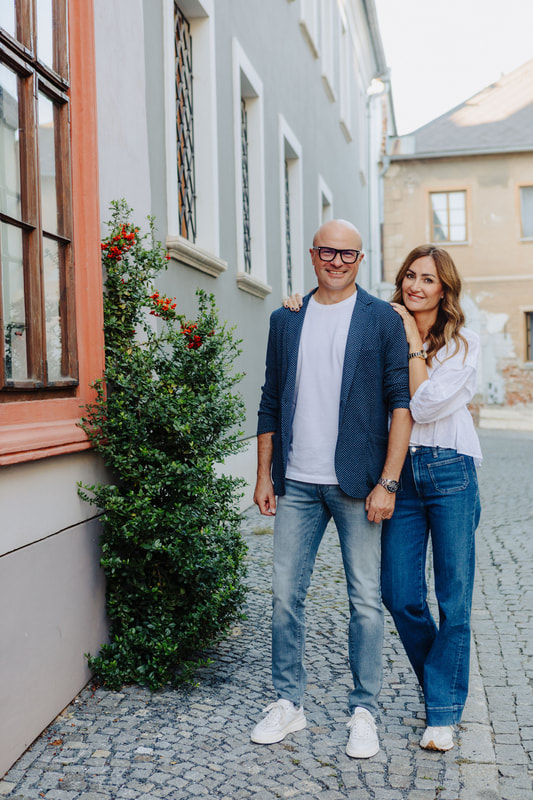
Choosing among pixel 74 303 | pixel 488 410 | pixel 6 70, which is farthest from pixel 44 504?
pixel 488 410

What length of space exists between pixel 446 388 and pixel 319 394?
17.9 inches

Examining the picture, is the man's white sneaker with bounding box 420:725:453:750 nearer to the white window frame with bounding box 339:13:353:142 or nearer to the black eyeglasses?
the black eyeglasses

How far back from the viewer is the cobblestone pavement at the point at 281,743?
279 cm

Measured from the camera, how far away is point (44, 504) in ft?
10.5

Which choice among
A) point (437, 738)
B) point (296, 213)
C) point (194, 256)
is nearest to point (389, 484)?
point (437, 738)

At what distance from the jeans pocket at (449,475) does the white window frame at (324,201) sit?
1050 cm

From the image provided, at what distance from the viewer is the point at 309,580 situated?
3137 millimetres

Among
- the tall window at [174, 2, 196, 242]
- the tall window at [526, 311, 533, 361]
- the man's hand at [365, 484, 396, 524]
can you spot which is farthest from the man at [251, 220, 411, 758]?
the tall window at [526, 311, 533, 361]

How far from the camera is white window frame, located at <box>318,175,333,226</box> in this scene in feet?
43.6

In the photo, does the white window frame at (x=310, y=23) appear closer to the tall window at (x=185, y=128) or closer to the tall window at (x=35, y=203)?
the tall window at (x=185, y=128)

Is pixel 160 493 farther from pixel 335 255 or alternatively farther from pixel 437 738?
pixel 437 738

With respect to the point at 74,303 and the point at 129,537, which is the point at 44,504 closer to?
the point at 129,537

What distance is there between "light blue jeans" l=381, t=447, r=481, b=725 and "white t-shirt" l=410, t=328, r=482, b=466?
0.04 metres

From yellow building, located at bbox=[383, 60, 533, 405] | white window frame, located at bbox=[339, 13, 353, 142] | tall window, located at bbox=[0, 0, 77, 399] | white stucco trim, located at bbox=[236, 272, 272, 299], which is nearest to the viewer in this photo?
tall window, located at bbox=[0, 0, 77, 399]
